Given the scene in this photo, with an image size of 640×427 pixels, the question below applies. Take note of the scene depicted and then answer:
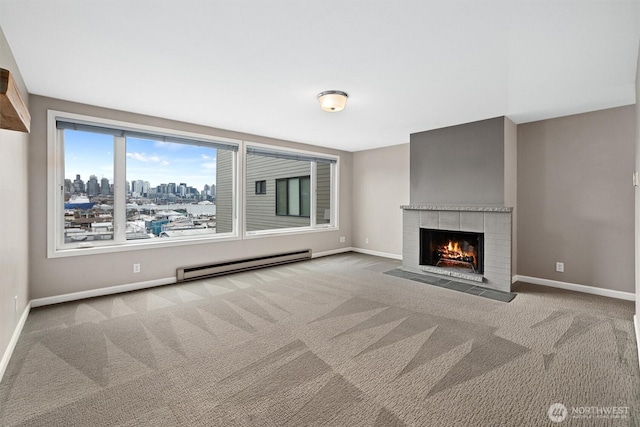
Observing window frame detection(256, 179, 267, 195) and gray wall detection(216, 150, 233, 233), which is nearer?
gray wall detection(216, 150, 233, 233)

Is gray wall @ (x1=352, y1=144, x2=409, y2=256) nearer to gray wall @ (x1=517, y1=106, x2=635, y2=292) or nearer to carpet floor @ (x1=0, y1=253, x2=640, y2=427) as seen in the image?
gray wall @ (x1=517, y1=106, x2=635, y2=292)

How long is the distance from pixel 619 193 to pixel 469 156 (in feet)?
6.06

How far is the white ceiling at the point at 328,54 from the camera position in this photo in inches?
80.0

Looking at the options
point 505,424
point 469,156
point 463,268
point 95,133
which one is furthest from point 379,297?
point 95,133

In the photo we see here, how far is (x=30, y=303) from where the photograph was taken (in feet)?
11.4

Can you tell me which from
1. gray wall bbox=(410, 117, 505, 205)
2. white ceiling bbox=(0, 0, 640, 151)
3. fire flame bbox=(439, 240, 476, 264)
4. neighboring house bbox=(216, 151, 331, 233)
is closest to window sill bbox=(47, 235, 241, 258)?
neighboring house bbox=(216, 151, 331, 233)

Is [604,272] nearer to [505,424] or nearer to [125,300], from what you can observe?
[505,424]

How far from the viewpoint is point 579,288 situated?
4.25 metres

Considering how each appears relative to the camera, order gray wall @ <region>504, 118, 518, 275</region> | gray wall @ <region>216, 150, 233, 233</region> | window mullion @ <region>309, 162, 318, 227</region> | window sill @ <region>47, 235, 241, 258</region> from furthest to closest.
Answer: window mullion @ <region>309, 162, 318, 227</region>
gray wall @ <region>216, 150, 233, 233</region>
gray wall @ <region>504, 118, 518, 275</region>
window sill @ <region>47, 235, 241, 258</region>

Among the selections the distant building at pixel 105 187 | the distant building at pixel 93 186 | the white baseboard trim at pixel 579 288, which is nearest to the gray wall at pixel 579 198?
the white baseboard trim at pixel 579 288

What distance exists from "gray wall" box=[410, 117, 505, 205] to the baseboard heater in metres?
2.52

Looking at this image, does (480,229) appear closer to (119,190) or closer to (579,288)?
(579,288)

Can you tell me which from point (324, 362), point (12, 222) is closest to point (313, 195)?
point (324, 362)

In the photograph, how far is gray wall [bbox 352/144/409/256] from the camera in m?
6.44
